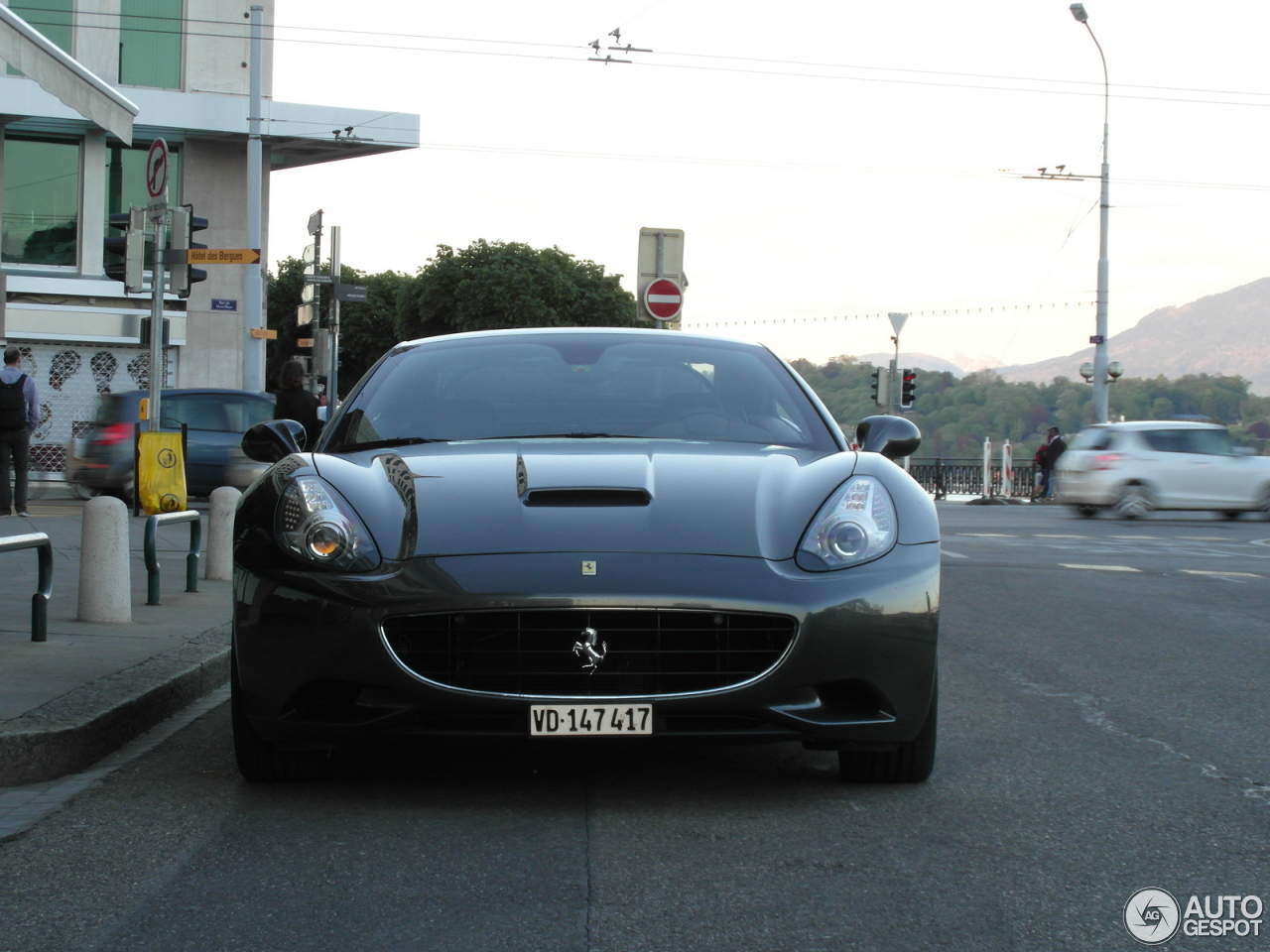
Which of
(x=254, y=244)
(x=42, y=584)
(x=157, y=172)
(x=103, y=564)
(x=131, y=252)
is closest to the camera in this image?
(x=42, y=584)

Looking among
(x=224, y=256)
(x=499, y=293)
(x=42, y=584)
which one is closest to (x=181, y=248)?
(x=224, y=256)

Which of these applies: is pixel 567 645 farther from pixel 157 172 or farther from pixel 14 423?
pixel 14 423

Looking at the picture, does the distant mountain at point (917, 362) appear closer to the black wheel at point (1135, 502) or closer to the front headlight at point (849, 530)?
the black wheel at point (1135, 502)

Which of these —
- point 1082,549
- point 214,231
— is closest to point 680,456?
point 1082,549

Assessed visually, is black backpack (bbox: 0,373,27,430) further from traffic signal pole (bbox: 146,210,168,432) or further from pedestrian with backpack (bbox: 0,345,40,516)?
traffic signal pole (bbox: 146,210,168,432)

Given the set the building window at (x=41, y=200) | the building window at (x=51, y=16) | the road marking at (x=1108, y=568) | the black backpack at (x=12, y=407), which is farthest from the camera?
the building window at (x=41, y=200)

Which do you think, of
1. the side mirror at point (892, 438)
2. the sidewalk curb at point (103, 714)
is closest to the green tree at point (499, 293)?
the sidewalk curb at point (103, 714)

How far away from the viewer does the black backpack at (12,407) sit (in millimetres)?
15914

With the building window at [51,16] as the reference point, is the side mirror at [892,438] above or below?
below

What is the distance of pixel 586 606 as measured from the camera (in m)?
3.88

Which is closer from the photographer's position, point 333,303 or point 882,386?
point 333,303

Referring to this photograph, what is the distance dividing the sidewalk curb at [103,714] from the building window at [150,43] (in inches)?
1162

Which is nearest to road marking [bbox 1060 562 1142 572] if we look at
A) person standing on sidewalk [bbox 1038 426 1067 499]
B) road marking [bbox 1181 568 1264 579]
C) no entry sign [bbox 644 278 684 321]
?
road marking [bbox 1181 568 1264 579]

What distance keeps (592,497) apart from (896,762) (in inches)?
45.4
